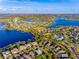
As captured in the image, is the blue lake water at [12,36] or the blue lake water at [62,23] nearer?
the blue lake water at [12,36]

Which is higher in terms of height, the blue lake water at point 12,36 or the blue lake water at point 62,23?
the blue lake water at point 62,23

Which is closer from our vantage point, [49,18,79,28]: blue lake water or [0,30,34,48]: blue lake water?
[0,30,34,48]: blue lake water

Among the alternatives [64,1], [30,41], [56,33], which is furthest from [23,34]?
[64,1]

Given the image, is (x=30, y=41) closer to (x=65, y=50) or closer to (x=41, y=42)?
(x=41, y=42)

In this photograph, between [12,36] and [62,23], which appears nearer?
[12,36]

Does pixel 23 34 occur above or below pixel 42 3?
below

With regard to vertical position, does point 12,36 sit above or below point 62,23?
below

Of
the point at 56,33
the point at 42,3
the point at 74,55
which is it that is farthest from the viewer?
the point at 42,3

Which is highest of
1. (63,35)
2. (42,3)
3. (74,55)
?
(42,3)
